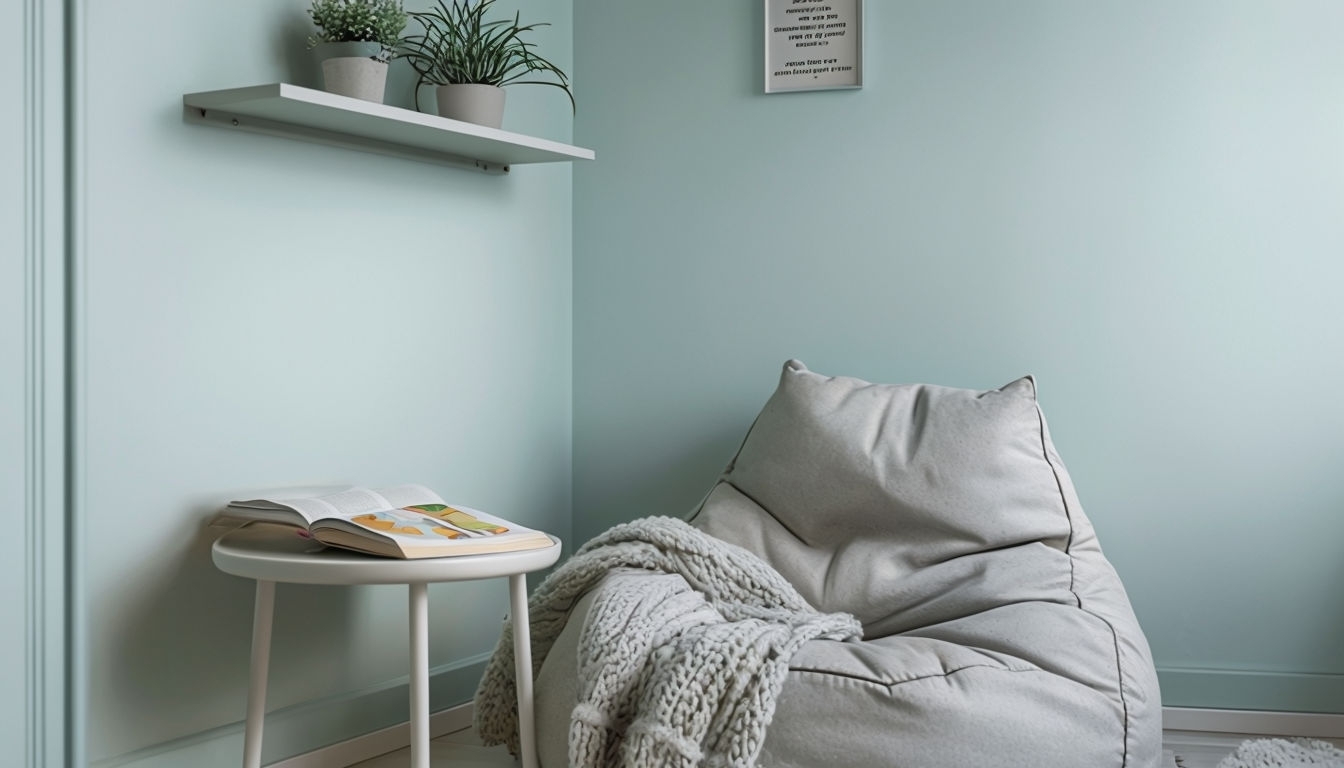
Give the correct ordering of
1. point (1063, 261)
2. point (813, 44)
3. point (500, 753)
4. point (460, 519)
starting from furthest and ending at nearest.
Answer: point (813, 44)
point (1063, 261)
point (500, 753)
point (460, 519)

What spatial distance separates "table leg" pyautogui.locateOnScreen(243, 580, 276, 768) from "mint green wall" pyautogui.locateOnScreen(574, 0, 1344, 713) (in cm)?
118

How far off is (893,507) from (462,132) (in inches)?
41.8

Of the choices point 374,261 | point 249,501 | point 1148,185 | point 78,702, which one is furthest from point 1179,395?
point 78,702

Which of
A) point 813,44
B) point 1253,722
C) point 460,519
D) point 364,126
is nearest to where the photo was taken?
point 460,519

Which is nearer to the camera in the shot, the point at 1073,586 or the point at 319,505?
the point at 319,505

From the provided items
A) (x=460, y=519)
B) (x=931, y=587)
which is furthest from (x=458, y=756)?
(x=931, y=587)

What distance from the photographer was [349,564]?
1.67 m

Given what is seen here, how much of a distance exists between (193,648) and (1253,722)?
205 cm

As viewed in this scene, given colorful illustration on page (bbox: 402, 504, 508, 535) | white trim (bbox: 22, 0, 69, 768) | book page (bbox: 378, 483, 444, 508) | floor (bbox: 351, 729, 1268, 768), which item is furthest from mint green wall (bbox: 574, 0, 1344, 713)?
white trim (bbox: 22, 0, 69, 768)

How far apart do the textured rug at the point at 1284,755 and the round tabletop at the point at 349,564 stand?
1.38 meters

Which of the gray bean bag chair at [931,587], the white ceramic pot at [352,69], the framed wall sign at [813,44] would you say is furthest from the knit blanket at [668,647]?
the framed wall sign at [813,44]

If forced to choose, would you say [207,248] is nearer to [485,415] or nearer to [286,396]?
[286,396]

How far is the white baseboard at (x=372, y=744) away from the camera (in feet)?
7.18

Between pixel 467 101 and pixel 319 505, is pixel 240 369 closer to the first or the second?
pixel 319 505
